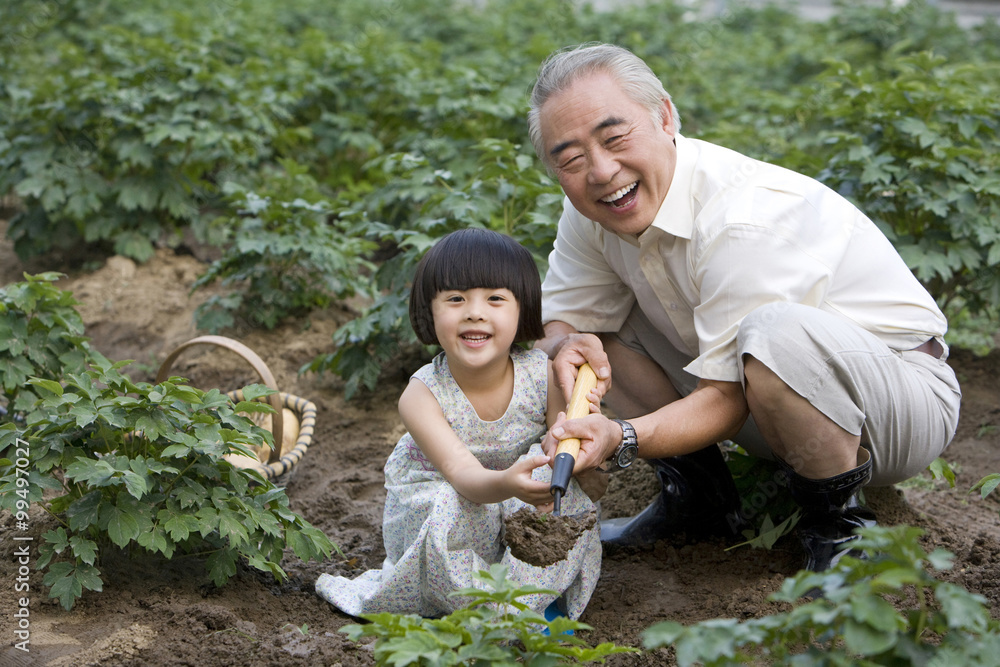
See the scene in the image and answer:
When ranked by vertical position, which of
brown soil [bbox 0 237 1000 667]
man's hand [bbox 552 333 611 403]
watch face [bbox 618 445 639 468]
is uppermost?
man's hand [bbox 552 333 611 403]

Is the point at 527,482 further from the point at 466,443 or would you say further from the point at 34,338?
the point at 34,338

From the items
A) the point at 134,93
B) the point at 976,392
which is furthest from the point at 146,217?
the point at 976,392

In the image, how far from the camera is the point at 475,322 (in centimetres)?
232

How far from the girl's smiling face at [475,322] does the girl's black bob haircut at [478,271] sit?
0.02 metres

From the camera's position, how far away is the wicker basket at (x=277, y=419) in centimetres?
295

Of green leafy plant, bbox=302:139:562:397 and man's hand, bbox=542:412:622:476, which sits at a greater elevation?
green leafy plant, bbox=302:139:562:397

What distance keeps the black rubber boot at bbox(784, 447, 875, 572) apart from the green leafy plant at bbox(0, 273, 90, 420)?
226 cm

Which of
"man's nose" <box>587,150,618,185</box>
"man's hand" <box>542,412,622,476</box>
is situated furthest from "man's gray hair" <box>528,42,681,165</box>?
"man's hand" <box>542,412,622,476</box>

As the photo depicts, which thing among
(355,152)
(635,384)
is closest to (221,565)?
(635,384)

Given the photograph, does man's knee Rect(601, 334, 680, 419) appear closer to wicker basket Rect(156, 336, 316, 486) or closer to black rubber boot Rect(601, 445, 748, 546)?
black rubber boot Rect(601, 445, 748, 546)

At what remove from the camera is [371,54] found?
19.8 ft

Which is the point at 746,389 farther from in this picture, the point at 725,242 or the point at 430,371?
the point at 430,371

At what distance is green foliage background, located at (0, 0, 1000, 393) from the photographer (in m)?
3.69

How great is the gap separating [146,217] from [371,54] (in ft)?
6.26
